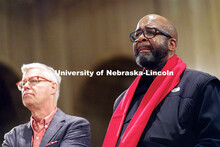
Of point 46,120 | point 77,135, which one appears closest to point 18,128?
point 46,120

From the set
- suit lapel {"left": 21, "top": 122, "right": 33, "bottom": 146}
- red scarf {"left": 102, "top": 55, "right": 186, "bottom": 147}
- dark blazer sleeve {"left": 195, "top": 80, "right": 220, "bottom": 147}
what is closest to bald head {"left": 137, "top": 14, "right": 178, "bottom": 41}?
red scarf {"left": 102, "top": 55, "right": 186, "bottom": 147}

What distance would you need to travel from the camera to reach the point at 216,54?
2.48 meters

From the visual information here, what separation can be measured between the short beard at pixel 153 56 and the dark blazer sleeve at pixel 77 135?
2.48 ft

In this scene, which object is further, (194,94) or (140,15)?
(140,15)

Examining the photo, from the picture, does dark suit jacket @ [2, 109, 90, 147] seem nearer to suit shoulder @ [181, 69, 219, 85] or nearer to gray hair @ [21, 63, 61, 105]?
gray hair @ [21, 63, 61, 105]

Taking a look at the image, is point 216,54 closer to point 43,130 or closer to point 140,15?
point 140,15

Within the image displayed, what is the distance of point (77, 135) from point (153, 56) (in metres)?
0.86

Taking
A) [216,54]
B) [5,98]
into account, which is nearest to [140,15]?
[216,54]

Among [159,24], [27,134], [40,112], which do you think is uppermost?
[159,24]

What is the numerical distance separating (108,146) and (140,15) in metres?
1.33

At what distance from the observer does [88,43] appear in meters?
2.89

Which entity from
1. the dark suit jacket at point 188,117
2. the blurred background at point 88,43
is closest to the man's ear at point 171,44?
the dark suit jacket at point 188,117

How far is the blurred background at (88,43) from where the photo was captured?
8.39 feet

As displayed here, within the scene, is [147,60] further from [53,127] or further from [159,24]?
[53,127]
